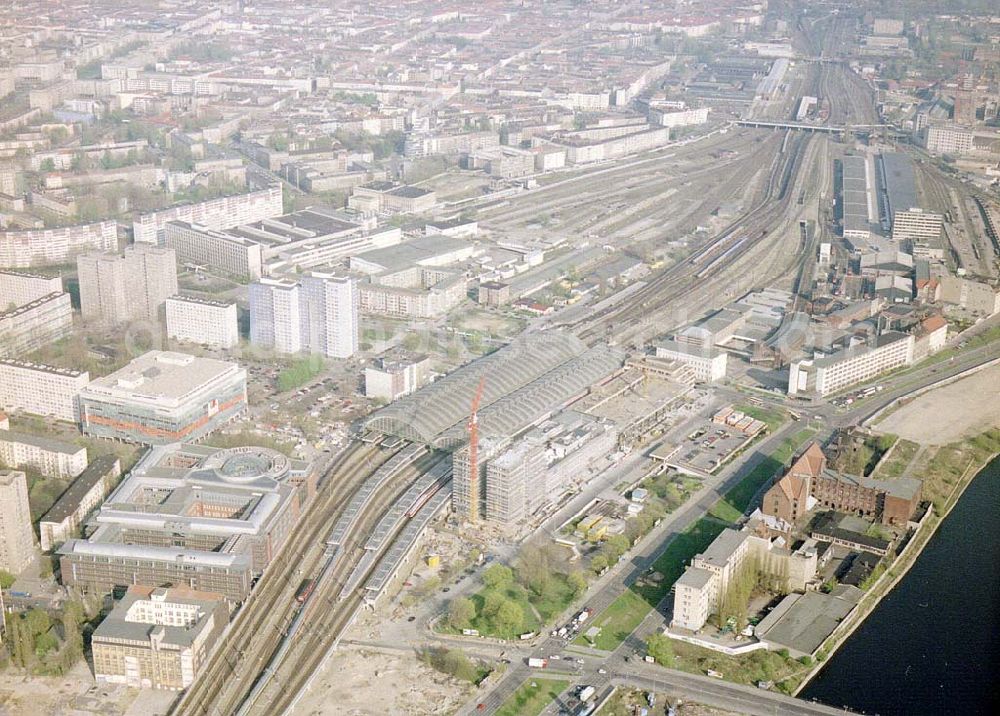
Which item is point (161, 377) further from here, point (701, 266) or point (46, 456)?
point (701, 266)

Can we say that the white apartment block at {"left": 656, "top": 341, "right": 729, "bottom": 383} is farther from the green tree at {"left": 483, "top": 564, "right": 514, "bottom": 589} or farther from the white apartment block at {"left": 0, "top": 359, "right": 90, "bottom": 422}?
the white apartment block at {"left": 0, "top": 359, "right": 90, "bottom": 422}

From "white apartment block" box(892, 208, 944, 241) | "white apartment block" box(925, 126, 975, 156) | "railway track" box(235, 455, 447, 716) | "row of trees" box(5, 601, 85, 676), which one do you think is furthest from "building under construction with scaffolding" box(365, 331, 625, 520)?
"white apartment block" box(925, 126, 975, 156)

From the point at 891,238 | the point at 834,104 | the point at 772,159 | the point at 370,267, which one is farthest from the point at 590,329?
the point at 834,104

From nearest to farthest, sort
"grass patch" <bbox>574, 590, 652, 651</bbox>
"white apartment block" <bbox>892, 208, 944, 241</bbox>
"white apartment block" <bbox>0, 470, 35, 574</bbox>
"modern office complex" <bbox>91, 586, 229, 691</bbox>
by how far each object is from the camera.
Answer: "modern office complex" <bbox>91, 586, 229, 691</bbox>
"grass patch" <bbox>574, 590, 652, 651</bbox>
"white apartment block" <bbox>0, 470, 35, 574</bbox>
"white apartment block" <bbox>892, 208, 944, 241</bbox>

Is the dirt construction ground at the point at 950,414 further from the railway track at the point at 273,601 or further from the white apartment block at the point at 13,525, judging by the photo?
the white apartment block at the point at 13,525

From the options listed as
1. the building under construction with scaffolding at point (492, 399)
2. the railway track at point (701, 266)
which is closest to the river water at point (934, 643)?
the building under construction with scaffolding at point (492, 399)

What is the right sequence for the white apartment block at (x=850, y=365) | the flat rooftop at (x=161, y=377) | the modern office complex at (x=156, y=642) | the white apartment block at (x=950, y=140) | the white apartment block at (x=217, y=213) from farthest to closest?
the white apartment block at (x=950, y=140)
the white apartment block at (x=217, y=213)
the white apartment block at (x=850, y=365)
the flat rooftop at (x=161, y=377)
the modern office complex at (x=156, y=642)

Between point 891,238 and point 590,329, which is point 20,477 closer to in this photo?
point 590,329

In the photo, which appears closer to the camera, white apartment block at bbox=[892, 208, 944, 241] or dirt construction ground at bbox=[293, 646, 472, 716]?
dirt construction ground at bbox=[293, 646, 472, 716]
